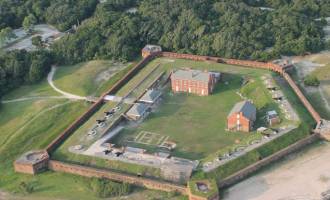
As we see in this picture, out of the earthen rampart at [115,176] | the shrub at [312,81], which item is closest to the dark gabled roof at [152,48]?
the shrub at [312,81]

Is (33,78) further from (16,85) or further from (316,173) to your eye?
(316,173)

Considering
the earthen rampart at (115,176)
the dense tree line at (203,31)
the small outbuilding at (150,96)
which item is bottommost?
the earthen rampart at (115,176)

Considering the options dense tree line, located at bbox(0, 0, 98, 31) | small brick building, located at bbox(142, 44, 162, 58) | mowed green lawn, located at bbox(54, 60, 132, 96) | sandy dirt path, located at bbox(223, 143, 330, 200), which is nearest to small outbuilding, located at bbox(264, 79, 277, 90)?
sandy dirt path, located at bbox(223, 143, 330, 200)

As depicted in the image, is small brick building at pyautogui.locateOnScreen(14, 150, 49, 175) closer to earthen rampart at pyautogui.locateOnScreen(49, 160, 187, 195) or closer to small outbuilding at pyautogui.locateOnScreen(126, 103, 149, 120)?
earthen rampart at pyautogui.locateOnScreen(49, 160, 187, 195)

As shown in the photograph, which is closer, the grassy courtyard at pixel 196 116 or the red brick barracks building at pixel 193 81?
the grassy courtyard at pixel 196 116

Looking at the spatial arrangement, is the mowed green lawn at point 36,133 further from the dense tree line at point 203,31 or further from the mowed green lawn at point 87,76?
the dense tree line at point 203,31

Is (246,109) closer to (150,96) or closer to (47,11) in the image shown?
(150,96)
